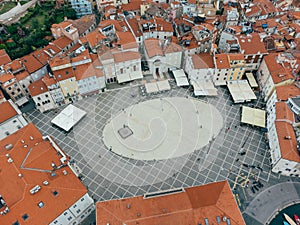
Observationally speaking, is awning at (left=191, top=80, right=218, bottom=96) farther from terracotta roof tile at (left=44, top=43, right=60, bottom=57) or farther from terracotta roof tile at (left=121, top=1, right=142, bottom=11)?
terracotta roof tile at (left=44, top=43, right=60, bottom=57)

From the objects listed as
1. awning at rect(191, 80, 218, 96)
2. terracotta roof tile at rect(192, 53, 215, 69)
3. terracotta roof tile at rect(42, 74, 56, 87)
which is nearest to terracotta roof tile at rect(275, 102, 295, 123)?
awning at rect(191, 80, 218, 96)

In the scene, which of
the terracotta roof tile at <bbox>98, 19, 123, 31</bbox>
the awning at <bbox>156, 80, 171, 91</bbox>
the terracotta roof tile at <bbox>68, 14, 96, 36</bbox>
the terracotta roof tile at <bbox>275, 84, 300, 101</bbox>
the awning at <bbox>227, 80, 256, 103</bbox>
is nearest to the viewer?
the terracotta roof tile at <bbox>275, 84, 300, 101</bbox>

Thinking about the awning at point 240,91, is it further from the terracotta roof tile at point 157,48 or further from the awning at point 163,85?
the terracotta roof tile at point 157,48

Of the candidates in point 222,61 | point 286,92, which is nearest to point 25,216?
point 222,61

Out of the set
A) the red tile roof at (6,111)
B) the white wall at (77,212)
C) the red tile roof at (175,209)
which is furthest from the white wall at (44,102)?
the red tile roof at (175,209)

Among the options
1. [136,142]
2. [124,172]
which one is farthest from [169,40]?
[124,172]

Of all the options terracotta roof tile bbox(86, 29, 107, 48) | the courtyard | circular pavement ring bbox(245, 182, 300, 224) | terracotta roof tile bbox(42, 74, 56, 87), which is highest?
terracotta roof tile bbox(86, 29, 107, 48)

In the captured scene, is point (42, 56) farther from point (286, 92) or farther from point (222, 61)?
point (286, 92)

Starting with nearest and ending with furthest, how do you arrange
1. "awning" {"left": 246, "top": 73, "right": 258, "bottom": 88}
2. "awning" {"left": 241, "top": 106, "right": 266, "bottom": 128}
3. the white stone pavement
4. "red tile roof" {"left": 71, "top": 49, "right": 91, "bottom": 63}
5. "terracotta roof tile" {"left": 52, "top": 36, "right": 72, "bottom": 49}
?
the white stone pavement < "awning" {"left": 241, "top": 106, "right": 266, "bottom": 128} < "red tile roof" {"left": 71, "top": 49, "right": 91, "bottom": 63} < "awning" {"left": 246, "top": 73, "right": 258, "bottom": 88} < "terracotta roof tile" {"left": 52, "top": 36, "right": 72, "bottom": 49}
